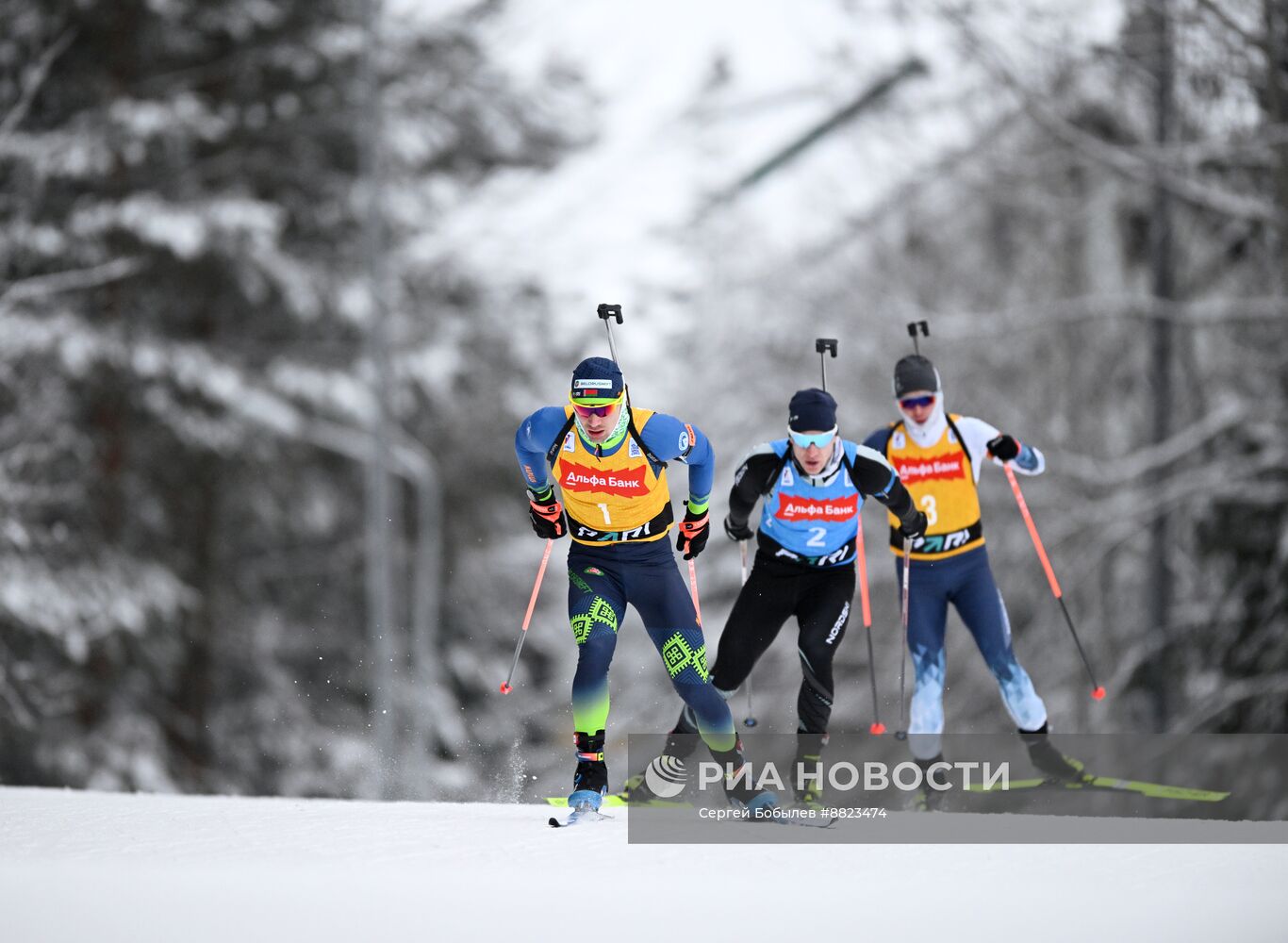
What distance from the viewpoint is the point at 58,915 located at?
4781 millimetres

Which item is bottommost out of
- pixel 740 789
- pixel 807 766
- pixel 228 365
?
pixel 740 789

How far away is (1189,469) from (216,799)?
32.8ft

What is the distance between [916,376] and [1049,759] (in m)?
2.06

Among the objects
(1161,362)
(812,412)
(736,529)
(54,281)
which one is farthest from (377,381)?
(812,412)

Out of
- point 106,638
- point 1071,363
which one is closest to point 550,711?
point 106,638

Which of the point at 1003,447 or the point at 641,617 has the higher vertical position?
the point at 1003,447

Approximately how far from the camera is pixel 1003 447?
663 cm

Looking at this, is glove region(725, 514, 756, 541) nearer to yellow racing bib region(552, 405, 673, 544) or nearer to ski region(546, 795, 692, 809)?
yellow racing bib region(552, 405, 673, 544)

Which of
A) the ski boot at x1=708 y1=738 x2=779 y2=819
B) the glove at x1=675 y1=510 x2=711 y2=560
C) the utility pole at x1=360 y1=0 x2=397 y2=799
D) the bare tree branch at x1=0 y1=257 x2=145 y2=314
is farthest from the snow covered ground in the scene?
the utility pole at x1=360 y1=0 x2=397 y2=799

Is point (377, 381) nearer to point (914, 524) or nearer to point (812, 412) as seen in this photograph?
point (914, 524)

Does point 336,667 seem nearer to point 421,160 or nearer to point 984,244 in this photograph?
point 421,160

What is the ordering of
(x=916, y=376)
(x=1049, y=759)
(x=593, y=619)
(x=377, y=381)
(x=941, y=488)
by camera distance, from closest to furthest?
(x=593, y=619) < (x=916, y=376) < (x=941, y=488) < (x=1049, y=759) < (x=377, y=381)

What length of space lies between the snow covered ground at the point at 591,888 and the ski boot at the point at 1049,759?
43.4 inches

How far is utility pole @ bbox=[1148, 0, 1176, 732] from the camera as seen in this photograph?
44.6 feet
